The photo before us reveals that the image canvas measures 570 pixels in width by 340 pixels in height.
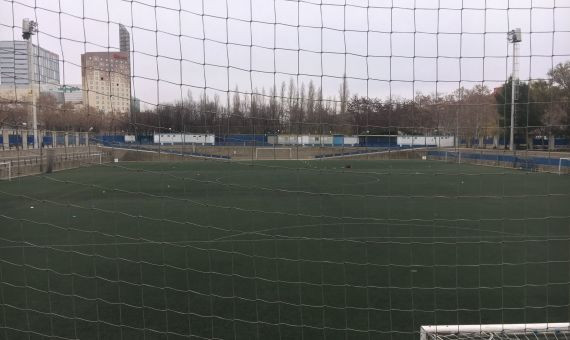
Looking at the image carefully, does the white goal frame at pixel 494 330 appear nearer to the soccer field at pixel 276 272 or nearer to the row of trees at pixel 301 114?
the soccer field at pixel 276 272

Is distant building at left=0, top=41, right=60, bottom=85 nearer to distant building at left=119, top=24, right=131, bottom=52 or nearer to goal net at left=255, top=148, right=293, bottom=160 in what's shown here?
distant building at left=119, top=24, right=131, bottom=52

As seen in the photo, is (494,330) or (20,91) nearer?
(494,330)

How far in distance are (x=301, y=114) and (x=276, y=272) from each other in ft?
9.24

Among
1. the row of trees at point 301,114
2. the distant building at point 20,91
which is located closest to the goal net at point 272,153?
the row of trees at point 301,114

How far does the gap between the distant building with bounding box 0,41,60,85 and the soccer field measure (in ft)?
2.77

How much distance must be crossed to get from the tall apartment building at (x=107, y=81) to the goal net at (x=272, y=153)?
1.53 metres

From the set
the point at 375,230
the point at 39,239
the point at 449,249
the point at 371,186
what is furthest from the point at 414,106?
the point at 371,186

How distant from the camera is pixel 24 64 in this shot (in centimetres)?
324

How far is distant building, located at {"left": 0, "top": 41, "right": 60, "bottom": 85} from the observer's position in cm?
314

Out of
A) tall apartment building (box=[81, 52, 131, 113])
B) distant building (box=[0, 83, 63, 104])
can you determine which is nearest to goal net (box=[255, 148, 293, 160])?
tall apartment building (box=[81, 52, 131, 113])

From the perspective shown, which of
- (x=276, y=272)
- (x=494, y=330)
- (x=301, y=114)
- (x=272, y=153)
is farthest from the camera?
(x=276, y=272)

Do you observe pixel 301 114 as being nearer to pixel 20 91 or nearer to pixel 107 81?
pixel 107 81

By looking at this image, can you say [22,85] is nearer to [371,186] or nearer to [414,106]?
[414,106]

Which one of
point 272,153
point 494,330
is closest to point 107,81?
point 272,153
